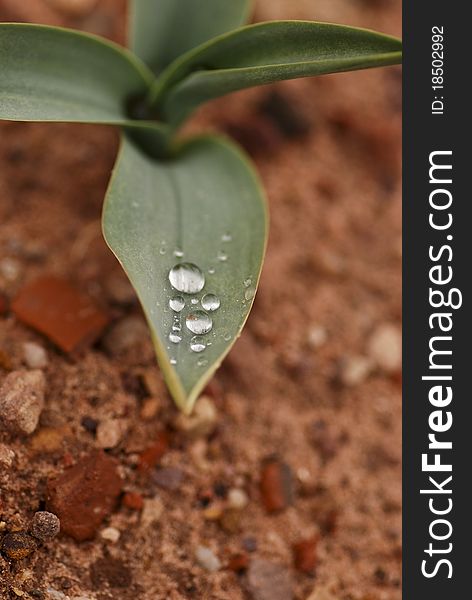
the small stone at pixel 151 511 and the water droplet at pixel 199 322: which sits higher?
the water droplet at pixel 199 322

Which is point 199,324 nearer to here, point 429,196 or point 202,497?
point 202,497

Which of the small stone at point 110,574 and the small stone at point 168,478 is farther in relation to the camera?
the small stone at point 168,478

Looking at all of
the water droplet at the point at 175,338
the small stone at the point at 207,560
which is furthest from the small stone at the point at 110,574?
the water droplet at the point at 175,338

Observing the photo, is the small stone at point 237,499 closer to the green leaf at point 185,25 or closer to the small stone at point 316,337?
the small stone at point 316,337

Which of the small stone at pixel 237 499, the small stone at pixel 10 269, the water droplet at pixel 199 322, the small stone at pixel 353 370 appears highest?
the small stone at pixel 10 269

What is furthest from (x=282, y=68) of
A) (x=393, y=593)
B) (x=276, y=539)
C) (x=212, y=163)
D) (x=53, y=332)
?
(x=393, y=593)

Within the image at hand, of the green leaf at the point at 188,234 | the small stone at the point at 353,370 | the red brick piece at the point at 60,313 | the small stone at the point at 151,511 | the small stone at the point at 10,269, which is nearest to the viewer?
the green leaf at the point at 188,234

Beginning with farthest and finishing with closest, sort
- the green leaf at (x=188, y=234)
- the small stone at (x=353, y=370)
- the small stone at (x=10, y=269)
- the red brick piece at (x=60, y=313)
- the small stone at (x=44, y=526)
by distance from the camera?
the small stone at (x=353, y=370) < the small stone at (x=10, y=269) < the red brick piece at (x=60, y=313) < the small stone at (x=44, y=526) < the green leaf at (x=188, y=234)
